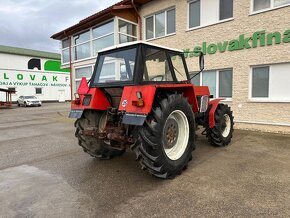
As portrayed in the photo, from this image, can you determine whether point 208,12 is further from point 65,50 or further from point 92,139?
point 65,50

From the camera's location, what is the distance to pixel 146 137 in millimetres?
3361

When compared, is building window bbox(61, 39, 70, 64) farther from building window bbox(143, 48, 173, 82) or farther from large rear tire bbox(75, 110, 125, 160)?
building window bbox(143, 48, 173, 82)

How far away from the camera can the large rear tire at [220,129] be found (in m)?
5.47

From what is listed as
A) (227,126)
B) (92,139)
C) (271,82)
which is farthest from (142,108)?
(271,82)

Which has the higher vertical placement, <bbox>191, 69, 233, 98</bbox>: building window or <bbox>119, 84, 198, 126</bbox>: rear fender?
<bbox>191, 69, 233, 98</bbox>: building window

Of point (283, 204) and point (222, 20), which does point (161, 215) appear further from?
point (222, 20)

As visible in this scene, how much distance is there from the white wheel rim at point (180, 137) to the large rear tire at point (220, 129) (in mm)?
1648

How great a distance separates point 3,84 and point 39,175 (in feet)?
100

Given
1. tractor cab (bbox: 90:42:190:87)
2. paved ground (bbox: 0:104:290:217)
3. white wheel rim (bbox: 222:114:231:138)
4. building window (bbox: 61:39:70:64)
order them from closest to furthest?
paved ground (bbox: 0:104:290:217) → tractor cab (bbox: 90:42:190:87) → white wheel rim (bbox: 222:114:231:138) → building window (bbox: 61:39:70:64)

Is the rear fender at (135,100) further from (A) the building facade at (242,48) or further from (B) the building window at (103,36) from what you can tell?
(B) the building window at (103,36)

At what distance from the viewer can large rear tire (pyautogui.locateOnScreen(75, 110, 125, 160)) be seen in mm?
4250

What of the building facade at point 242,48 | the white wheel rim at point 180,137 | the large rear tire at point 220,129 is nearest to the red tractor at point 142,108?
the white wheel rim at point 180,137

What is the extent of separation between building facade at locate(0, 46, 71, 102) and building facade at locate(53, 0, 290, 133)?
22.7 meters

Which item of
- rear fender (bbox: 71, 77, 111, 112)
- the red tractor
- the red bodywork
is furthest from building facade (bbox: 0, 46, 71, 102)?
the red tractor
